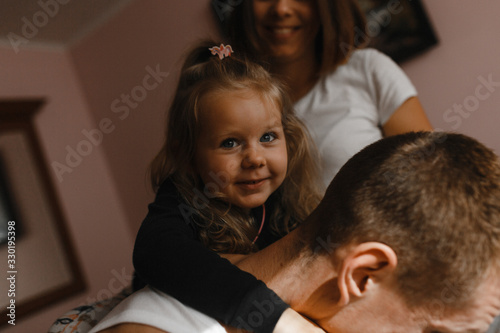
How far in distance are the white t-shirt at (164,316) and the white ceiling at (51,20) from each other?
2.37m

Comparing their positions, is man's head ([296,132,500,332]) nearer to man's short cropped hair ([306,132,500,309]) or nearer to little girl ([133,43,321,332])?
man's short cropped hair ([306,132,500,309])

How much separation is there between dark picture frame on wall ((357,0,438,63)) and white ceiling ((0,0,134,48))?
5.89ft

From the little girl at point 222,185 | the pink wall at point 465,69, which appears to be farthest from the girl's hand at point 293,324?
the pink wall at point 465,69

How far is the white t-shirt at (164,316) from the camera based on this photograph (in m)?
0.69

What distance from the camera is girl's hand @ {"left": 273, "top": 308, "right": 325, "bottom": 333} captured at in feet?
2.20

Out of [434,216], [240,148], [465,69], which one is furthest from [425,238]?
[465,69]

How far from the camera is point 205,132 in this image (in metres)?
1.07

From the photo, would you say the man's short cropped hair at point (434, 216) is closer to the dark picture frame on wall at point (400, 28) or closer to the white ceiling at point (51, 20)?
the dark picture frame on wall at point (400, 28)

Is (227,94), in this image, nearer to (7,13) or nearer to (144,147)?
(144,147)

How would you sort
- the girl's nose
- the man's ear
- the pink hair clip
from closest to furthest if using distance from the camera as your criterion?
the man's ear → the girl's nose → the pink hair clip

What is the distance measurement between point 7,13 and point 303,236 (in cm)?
261

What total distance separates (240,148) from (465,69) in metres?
1.36

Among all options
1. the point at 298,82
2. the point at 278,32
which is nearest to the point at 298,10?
the point at 278,32

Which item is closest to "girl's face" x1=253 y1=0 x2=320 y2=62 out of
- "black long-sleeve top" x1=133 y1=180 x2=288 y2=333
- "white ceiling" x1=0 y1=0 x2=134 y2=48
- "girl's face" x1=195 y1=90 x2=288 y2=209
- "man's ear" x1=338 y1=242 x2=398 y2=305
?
"girl's face" x1=195 y1=90 x2=288 y2=209
